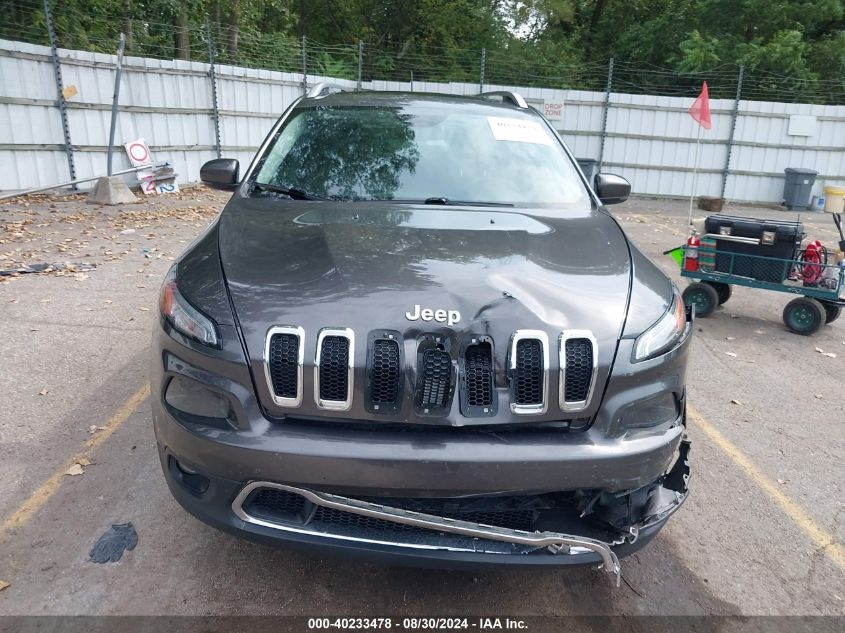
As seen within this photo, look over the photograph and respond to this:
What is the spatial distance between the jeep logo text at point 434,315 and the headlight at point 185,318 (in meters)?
0.65

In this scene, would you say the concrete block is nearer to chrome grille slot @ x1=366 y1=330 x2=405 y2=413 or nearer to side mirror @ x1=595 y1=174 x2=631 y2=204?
side mirror @ x1=595 y1=174 x2=631 y2=204

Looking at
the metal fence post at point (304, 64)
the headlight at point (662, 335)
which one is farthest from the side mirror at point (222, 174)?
the metal fence post at point (304, 64)

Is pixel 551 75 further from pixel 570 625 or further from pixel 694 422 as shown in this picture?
pixel 570 625

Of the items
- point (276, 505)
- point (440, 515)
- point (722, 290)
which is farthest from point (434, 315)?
point (722, 290)

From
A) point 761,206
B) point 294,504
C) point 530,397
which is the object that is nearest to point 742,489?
point 530,397

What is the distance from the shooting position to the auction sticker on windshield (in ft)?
12.2

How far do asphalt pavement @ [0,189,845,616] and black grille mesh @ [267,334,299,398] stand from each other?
88 cm

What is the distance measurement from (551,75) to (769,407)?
17.7 metres

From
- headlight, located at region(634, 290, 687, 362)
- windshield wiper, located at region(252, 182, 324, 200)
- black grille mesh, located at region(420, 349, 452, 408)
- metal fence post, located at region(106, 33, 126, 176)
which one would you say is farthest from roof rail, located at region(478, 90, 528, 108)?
metal fence post, located at region(106, 33, 126, 176)

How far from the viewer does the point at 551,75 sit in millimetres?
20000

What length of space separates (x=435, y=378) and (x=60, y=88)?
11404 mm

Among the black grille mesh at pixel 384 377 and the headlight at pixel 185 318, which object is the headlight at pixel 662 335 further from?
the headlight at pixel 185 318

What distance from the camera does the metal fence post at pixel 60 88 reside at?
10.3 metres

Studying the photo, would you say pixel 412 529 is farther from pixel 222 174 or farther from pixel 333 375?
pixel 222 174
